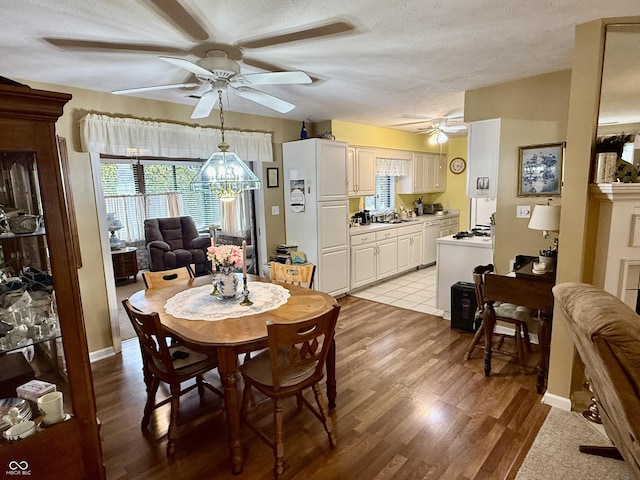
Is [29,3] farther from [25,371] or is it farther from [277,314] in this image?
[277,314]

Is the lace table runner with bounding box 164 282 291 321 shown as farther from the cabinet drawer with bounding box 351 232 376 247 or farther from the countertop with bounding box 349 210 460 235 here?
the countertop with bounding box 349 210 460 235

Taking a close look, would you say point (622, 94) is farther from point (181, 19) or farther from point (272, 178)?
point (272, 178)

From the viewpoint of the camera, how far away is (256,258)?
495cm

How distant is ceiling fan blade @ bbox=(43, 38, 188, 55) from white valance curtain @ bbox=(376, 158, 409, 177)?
4055mm

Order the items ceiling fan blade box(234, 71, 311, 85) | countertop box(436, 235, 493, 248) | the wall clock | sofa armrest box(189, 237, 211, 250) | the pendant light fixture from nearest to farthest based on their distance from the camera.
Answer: ceiling fan blade box(234, 71, 311, 85), the pendant light fixture, countertop box(436, 235, 493, 248), sofa armrest box(189, 237, 211, 250), the wall clock

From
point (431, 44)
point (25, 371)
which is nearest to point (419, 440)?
point (25, 371)

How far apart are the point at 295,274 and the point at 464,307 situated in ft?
6.04

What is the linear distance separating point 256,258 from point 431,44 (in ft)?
11.2

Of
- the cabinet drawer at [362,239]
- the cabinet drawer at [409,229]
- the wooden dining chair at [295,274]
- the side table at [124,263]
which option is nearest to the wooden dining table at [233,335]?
the wooden dining chair at [295,274]

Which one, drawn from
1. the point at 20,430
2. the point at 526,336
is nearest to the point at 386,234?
the point at 526,336

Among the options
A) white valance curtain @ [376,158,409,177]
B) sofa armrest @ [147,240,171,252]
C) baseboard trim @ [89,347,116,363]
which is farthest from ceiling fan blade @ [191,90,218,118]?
sofa armrest @ [147,240,171,252]

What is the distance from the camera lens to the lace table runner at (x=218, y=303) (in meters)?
2.22

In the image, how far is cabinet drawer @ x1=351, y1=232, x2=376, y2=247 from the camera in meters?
4.99

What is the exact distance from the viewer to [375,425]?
2287 millimetres
